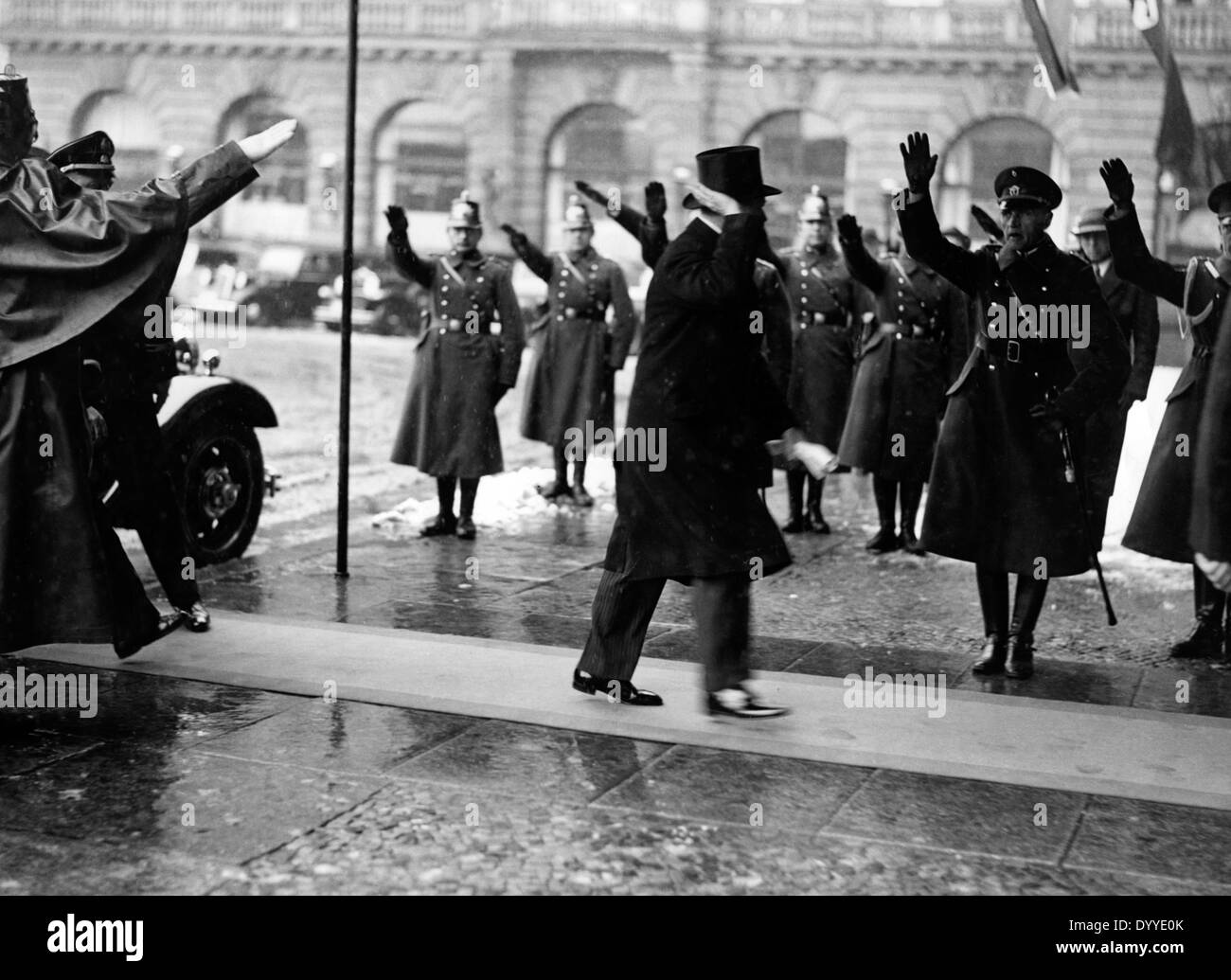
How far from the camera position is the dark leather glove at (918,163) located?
6035 millimetres

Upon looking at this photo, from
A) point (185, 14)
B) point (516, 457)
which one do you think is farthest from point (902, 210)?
point (185, 14)

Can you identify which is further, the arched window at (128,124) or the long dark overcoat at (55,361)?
the arched window at (128,124)

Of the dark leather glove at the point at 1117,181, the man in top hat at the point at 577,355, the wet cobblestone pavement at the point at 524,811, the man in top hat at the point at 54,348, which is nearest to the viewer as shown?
the wet cobblestone pavement at the point at 524,811

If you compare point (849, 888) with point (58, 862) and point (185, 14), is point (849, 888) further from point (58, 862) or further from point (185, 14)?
point (185, 14)

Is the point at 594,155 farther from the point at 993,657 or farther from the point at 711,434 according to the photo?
the point at 711,434

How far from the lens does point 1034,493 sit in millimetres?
6523

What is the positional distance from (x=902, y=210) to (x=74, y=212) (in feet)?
9.24

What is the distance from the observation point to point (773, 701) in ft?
19.5

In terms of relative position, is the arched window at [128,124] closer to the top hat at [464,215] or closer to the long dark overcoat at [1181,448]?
the top hat at [464,215]

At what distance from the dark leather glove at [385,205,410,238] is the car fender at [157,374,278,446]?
1286mm

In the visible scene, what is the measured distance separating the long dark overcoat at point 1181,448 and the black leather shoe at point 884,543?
2405mm

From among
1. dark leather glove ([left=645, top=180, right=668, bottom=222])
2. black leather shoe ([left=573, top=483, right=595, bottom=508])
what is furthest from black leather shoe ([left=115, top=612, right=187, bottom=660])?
black leather shoe ([left=573, top=483, right=595, bottom=508])

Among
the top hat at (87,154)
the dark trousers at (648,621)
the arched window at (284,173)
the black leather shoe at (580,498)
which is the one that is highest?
the arched window at (284,173)
